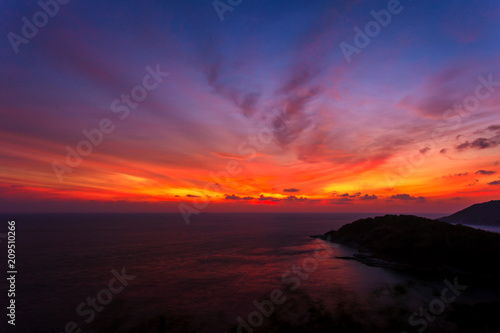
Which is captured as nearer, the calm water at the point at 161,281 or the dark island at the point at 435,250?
the calm water at the point at 161,281

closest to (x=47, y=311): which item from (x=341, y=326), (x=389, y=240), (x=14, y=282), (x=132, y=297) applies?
(x=132, y=297)

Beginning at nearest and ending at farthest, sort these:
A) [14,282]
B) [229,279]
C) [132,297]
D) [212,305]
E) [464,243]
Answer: [212,305] < [132,297] < [14,282] < [229,279] < [464,243]

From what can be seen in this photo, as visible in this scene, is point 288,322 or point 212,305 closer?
point 288,322

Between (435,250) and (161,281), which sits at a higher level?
(161,281)

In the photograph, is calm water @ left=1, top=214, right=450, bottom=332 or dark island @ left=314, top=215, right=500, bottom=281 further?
dark island @ left=314, top=215, right=500, bottom=281

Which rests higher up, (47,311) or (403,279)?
(47,311)

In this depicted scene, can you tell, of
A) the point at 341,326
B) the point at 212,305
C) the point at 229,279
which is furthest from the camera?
the point at 229,279

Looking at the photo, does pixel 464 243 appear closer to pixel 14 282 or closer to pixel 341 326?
pixel 341 326

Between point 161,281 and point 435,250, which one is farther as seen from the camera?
point 435,250
